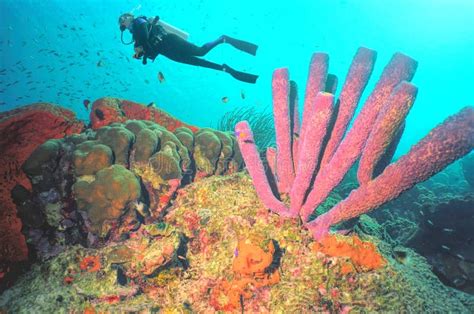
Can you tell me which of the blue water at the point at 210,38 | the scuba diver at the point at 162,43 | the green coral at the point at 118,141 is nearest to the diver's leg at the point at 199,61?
the scuba diver at the point at 162,43

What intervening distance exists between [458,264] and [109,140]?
576 centimetres

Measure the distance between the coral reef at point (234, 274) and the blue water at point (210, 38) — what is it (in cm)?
5467

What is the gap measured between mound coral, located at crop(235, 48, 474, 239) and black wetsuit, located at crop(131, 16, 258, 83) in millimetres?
2433

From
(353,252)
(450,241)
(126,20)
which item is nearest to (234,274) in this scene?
(353,252)

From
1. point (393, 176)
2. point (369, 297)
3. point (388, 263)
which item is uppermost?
point (393, 176)

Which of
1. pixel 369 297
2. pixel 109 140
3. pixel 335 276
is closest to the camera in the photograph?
pixel 369 297

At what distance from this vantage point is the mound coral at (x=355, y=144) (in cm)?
228

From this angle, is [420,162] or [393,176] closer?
[420,162]

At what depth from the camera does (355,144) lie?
287 centimetres

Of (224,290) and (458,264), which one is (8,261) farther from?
(458,264)

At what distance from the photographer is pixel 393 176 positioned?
253cm

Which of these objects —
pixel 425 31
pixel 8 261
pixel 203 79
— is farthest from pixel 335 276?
pixel 425 31

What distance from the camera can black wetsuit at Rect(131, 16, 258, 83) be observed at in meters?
5.79

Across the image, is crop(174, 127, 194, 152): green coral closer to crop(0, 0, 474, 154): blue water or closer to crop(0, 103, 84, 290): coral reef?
crop(0, 103, 84, 290): coral reef
